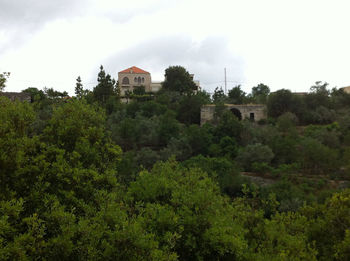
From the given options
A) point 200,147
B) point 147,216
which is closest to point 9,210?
point 147,216

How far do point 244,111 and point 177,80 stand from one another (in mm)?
12787

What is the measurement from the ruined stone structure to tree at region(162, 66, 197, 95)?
822cm

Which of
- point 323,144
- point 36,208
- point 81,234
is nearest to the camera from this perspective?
point 81,234

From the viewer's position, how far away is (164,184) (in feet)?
29.0

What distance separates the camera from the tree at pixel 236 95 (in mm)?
47969

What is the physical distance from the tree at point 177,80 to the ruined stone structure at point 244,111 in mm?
8221

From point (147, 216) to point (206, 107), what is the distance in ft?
123

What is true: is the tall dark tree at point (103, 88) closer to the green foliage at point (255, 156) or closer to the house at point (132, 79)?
the house at point (132, 79)

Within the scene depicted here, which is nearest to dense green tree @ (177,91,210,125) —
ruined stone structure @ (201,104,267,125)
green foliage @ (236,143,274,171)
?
ruined stone structure @ (201,104,267,125)

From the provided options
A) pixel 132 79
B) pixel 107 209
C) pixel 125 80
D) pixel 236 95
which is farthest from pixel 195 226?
pixel 125 80

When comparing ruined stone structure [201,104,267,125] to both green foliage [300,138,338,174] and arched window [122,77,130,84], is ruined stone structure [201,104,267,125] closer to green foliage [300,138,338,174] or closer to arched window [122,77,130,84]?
green foliage [300,138,338,174]

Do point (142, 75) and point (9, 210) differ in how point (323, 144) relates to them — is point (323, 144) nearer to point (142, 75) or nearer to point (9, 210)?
point (9, 210)

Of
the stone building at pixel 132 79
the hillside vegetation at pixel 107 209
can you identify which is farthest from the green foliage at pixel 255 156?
the stone building at pixel 132 79

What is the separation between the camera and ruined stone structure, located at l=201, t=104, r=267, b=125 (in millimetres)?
43844
